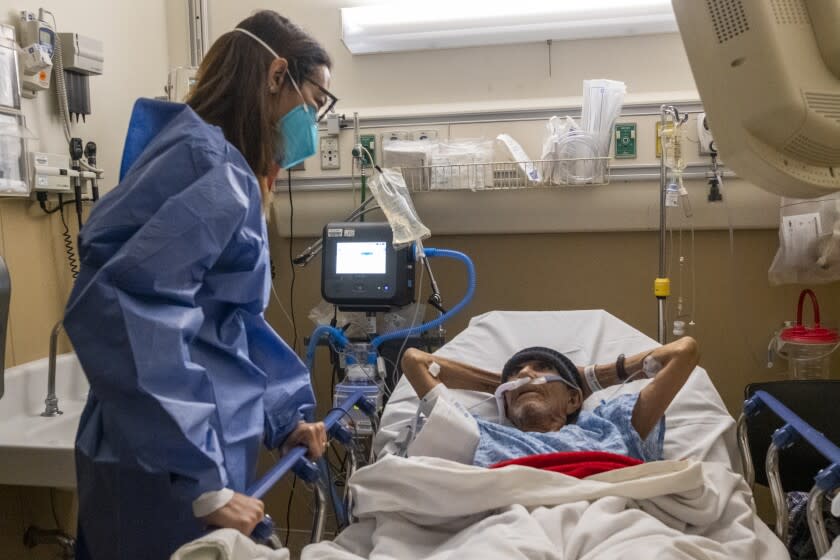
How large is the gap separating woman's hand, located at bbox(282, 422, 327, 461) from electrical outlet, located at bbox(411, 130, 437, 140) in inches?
58.5

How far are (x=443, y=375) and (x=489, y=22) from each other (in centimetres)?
136

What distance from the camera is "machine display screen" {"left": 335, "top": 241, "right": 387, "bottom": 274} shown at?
7.98ft

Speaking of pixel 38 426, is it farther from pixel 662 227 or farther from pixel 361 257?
pixel 662 227

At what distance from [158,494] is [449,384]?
1.03m

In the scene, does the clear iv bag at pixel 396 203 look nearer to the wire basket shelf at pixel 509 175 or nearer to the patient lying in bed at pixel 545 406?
the wire basket shelf at pixel 509 175

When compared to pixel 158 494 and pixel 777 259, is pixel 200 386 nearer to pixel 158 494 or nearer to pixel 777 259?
pixel 158 494

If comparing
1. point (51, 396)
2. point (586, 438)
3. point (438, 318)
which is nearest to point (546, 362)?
point (586, 438)

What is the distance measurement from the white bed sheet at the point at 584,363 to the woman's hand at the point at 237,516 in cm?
72

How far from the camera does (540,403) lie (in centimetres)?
200

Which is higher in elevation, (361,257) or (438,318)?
(361,257)

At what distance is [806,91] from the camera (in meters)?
0.93

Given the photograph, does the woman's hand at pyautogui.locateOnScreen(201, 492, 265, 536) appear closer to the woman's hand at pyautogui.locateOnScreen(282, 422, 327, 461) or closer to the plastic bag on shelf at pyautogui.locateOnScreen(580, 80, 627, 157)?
the woman's hand at pyautogui.locateOnScreen(282, 422, 327, 461)

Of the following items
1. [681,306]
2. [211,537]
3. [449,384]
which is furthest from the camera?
[681,306]

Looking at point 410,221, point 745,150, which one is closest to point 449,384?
point 410,221
